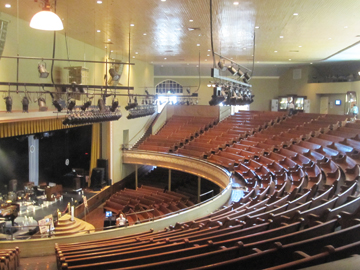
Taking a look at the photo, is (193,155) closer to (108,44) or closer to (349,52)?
(108,44)

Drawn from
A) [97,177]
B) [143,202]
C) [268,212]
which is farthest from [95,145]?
[268,212]

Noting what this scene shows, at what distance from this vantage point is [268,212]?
457cm

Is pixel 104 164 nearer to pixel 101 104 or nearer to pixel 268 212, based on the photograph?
pixel 101 104

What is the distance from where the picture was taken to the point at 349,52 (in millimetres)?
14000

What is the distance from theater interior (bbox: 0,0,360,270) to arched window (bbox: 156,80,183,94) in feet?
3.22

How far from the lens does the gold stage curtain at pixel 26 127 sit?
9.26 meters

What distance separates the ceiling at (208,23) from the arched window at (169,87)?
354 inches

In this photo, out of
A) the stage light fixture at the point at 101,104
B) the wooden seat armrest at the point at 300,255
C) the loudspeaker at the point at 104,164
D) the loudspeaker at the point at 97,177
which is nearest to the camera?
the wooden seat armrest at the point at 300,255

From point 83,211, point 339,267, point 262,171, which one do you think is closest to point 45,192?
point 83,211

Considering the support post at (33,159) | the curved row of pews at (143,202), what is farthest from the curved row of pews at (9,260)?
the support post at (33,159)

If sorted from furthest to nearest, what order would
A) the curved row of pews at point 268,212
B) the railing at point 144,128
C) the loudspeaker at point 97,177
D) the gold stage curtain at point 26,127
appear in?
the railing at point 144,128, the loudspeaker at point 97,177, the gold stage curtain at point 26,127, the curved row of pews at point 268,212

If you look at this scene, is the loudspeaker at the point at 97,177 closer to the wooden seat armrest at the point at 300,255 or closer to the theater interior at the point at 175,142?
the theater interior at the point at 175,142

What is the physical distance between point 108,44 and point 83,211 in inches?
256

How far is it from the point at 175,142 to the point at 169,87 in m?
6.91
